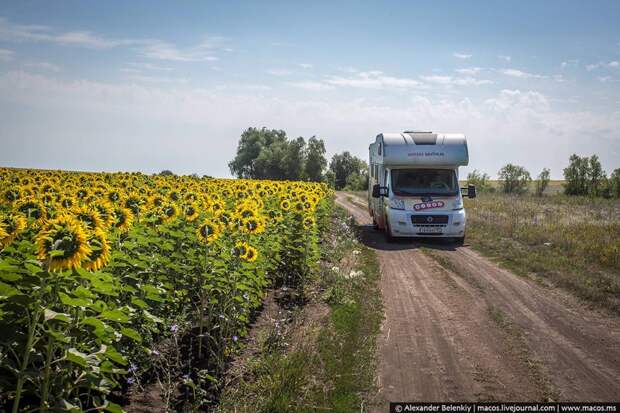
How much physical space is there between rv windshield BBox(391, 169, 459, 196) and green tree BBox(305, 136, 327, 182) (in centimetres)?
8124

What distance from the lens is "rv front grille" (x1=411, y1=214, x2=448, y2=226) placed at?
62.1ft

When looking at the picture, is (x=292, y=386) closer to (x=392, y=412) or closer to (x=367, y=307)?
(x=392, y=412)

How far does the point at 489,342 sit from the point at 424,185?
37.0ft

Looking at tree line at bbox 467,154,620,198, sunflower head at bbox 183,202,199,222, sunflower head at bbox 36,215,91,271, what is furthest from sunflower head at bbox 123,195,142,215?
tree line at bbox 467,154,620,198

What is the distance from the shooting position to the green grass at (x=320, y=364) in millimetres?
6215

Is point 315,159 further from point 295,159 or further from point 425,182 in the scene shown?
point 425,182

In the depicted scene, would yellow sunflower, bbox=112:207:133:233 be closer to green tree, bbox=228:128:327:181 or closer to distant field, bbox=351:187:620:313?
distant field, bbox=351:187:620:313

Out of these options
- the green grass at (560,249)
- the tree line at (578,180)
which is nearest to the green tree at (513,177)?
the tree line at (578,180)

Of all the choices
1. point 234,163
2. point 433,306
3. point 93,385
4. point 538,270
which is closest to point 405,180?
point 538,270

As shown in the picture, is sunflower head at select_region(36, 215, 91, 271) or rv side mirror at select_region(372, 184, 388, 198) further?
rv side mirror at select_region(372, 184, 388, 198)

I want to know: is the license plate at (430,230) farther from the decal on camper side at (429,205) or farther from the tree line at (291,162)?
the tree line at (291,162)

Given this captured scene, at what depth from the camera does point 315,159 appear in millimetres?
101375

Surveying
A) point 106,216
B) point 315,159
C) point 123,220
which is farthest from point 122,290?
point 315,159

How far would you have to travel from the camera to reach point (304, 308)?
10.1 m
